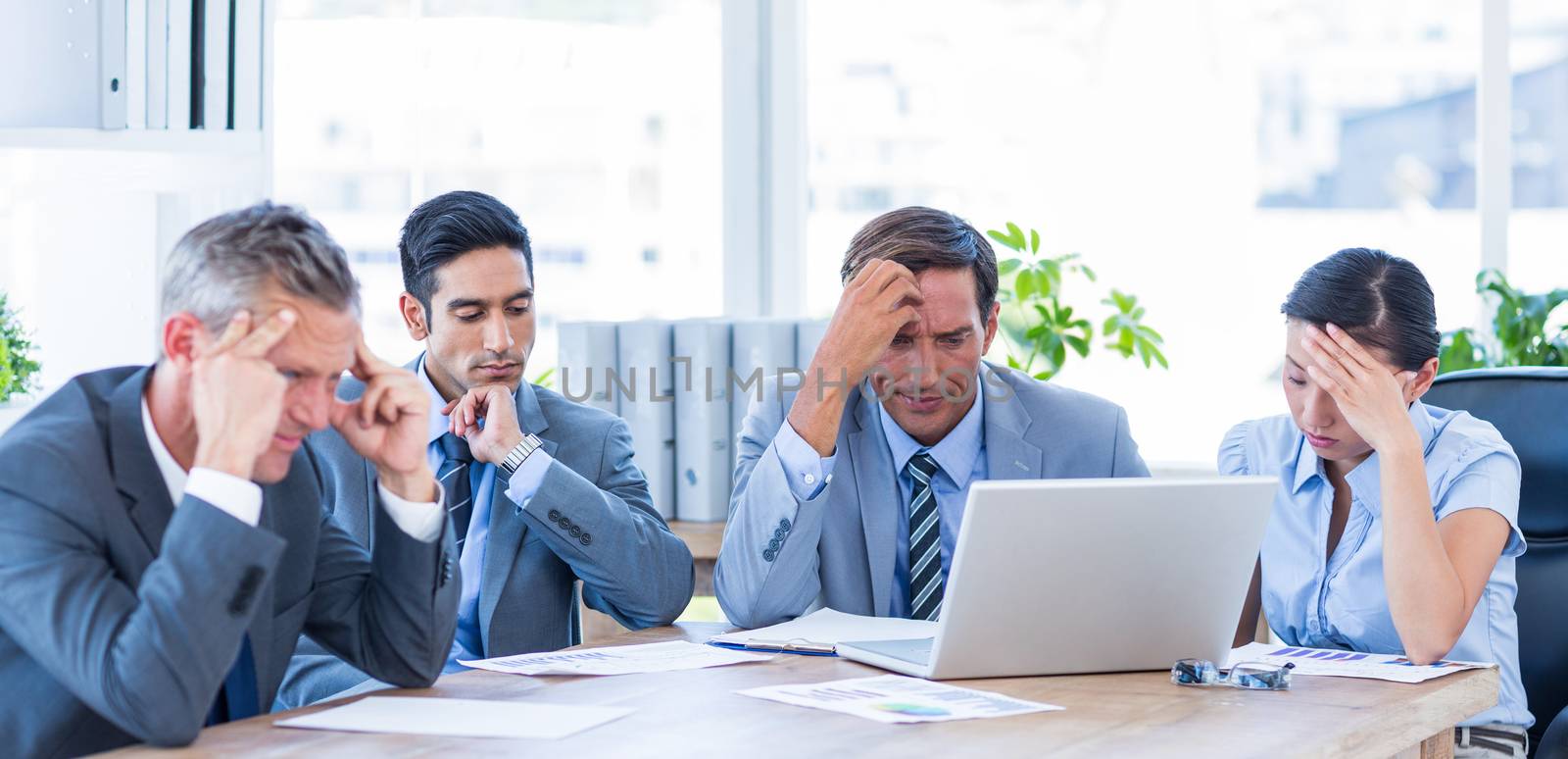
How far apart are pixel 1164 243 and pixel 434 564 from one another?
95.9 inches

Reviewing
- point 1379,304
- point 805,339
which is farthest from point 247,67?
point 1379,304

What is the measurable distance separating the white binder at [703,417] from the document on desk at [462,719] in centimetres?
174

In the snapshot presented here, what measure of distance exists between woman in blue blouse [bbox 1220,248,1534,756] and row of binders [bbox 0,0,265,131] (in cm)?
170

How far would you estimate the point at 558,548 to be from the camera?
6.93ft

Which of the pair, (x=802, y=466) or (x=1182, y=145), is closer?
(x=802, y=466)

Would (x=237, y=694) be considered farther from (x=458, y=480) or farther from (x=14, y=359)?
(x=14, y=359)

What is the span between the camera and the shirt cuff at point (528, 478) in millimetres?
2084

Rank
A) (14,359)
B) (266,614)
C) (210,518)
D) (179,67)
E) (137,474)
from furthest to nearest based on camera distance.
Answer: (179,67)
(14,359)
(266,614)
(137,474)
(210,518)

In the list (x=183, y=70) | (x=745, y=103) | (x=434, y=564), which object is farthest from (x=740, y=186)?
(x=434, y=564)

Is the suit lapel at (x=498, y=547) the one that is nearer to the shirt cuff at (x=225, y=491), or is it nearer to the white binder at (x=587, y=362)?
the shirt cuff at (x=225, y=491)

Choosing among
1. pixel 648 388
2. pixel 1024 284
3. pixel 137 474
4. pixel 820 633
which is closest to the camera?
pixel 137 474

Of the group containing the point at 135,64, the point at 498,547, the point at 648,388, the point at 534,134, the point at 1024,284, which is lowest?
the point at 498,547

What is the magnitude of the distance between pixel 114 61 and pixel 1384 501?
194cm

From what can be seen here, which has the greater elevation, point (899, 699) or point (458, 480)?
point (458, 480)
